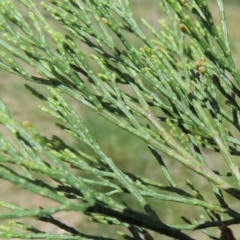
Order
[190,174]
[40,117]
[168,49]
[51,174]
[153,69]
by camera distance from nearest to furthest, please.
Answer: [51,174], [153,69], [168,49], [190,174], [40,117]

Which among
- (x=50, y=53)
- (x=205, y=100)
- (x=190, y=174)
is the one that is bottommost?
(x=190, y=174)

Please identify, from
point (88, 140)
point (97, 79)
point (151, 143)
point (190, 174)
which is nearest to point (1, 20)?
point (97, 79)

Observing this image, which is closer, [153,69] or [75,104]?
[153,69]

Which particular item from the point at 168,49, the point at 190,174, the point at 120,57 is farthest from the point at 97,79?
the point at 190,174

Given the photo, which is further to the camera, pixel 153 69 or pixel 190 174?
pixel 190 174

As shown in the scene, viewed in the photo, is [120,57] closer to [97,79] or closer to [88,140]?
[97,79]

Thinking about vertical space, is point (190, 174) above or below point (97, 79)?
below

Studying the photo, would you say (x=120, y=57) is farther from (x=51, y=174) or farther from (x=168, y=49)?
(x=51, y=174)

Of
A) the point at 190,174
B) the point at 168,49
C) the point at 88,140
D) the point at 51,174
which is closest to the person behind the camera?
the point at 51,174

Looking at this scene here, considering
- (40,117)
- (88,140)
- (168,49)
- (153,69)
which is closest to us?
(88,140)
